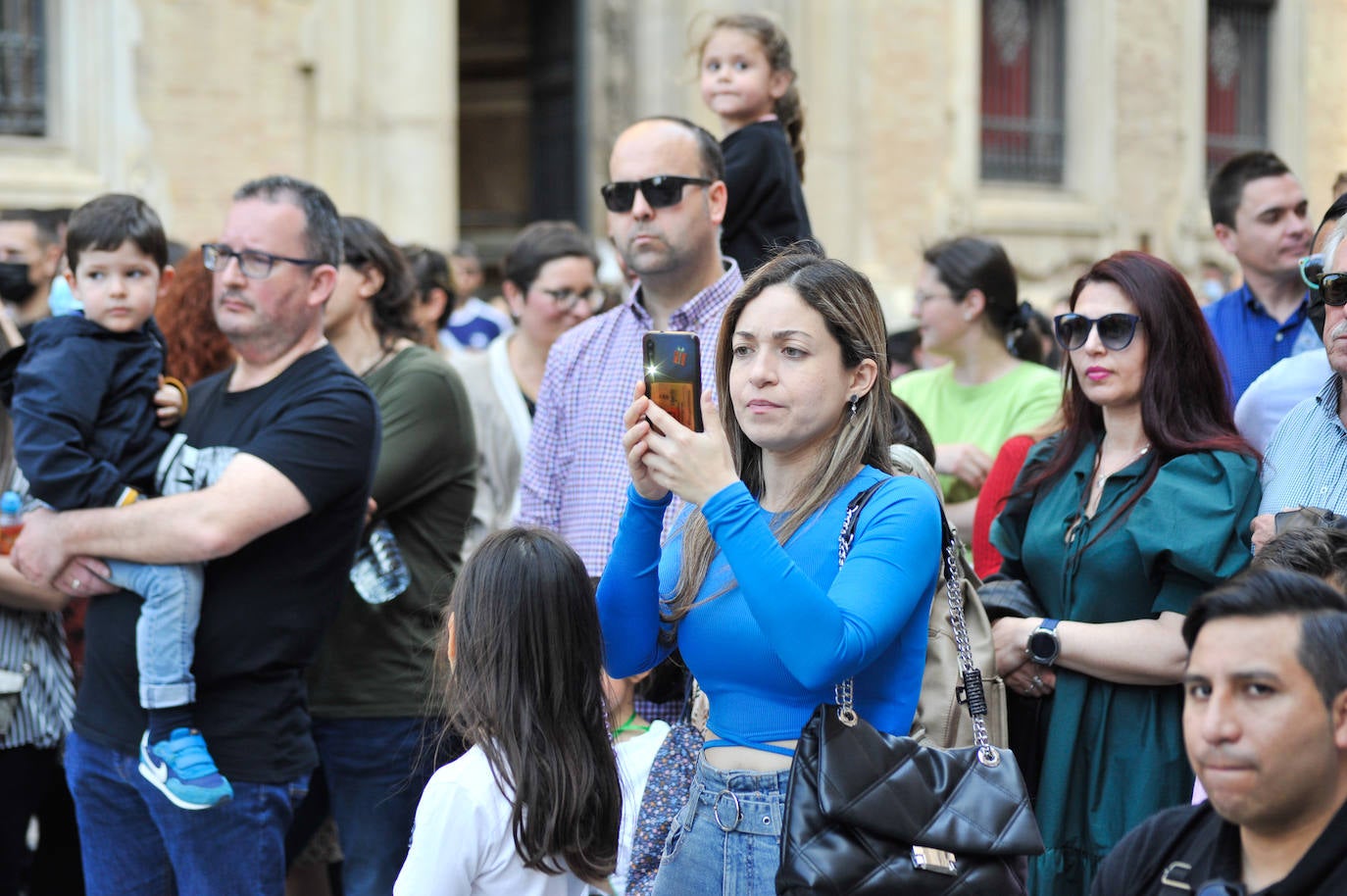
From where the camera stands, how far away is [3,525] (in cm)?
488

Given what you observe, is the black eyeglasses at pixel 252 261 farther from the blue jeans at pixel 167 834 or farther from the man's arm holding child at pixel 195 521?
the blue jeans at pixel 167 834

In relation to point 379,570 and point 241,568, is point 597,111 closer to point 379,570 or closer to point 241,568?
point 379,570

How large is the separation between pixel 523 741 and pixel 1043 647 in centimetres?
133

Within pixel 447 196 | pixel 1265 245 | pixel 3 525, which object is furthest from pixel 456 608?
pixel 447 196

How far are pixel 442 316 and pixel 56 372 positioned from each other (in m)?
3.66

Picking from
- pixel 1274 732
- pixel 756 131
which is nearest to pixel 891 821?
pixel 1274 732

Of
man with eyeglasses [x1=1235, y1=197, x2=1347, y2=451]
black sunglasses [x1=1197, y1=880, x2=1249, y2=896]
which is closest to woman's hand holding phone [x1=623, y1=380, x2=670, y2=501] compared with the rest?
black sunglasses [x1=1197, y1=880, x2=1249, y2=896]

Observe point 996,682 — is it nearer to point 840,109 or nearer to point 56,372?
point 56,372

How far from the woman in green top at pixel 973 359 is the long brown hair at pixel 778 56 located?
65 cm

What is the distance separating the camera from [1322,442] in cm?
358

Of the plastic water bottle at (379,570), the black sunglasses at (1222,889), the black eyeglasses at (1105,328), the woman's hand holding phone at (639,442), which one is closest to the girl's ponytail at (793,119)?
the black eyeglasses at (1105,328)

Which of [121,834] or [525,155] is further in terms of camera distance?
[525,155]

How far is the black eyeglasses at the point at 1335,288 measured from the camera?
3.47 m

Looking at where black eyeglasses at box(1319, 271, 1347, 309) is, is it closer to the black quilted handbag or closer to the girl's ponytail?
the black quilted handbag
